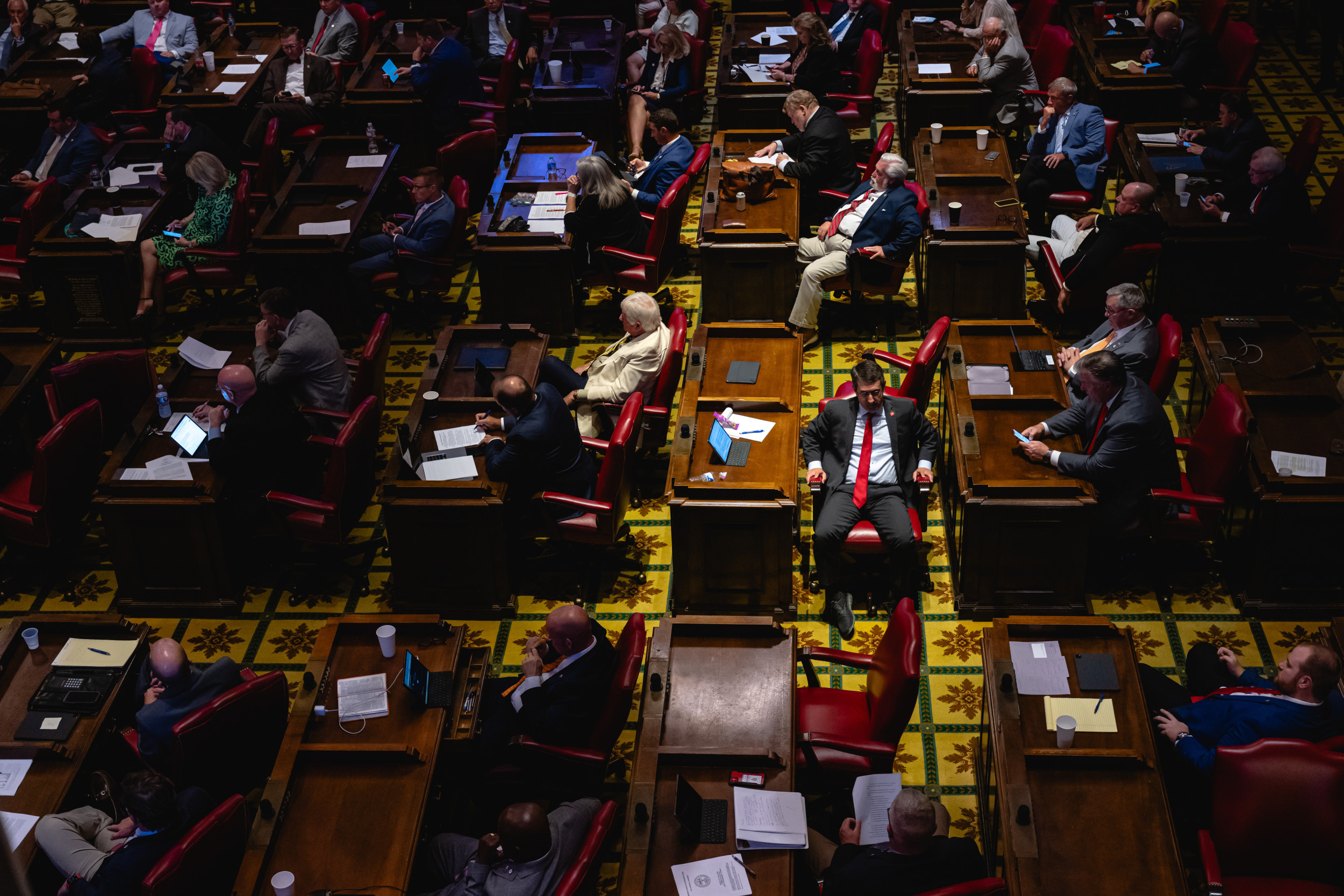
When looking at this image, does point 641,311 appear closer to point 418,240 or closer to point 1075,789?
point 418,240

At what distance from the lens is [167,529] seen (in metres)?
7.49

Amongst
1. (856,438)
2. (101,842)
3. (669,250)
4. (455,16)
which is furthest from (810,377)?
(455,16)

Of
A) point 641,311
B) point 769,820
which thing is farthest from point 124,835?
point 641,311

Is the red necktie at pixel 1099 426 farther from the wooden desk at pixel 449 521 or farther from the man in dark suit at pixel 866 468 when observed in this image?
the wooden desk at pixel 449 521

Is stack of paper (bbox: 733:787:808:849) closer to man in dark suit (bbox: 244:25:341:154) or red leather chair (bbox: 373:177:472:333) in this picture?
red leather chair (bbox: 373:177:472:333)

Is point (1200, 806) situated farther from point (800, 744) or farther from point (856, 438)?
point (856, 438)

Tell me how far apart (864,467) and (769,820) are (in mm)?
2616

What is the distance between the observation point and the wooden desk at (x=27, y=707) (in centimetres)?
570

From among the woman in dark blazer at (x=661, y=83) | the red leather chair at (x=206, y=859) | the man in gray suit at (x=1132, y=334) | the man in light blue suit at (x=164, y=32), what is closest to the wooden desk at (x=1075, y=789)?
the man in gray suit at (x=1132, y=334)

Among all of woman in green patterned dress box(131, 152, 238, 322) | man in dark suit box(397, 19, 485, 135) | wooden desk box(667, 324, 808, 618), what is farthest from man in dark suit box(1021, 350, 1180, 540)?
man in dark suit box(397, 19, 485, 135)

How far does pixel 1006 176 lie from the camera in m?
9.83

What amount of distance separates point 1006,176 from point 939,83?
1885 mm

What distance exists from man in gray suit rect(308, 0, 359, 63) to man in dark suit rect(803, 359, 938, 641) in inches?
300

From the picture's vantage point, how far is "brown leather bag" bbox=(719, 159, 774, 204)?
9.80 meters
